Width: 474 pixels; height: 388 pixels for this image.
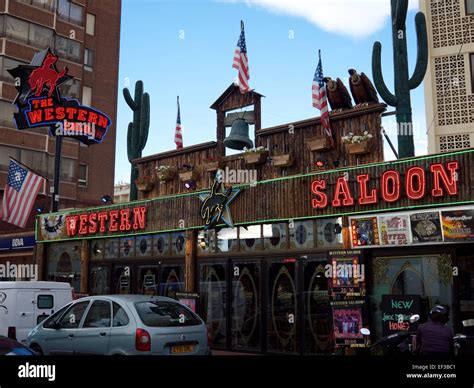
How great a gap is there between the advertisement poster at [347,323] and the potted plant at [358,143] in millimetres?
3939

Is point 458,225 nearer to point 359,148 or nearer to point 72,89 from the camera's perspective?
point 359,148

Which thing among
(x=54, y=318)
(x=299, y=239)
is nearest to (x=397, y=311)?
(x=299, y=239)

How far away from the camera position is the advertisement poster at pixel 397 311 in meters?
A: 11.1

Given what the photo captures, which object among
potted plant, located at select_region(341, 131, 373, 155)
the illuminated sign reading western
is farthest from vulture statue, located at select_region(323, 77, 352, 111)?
the illuminated sign reading western

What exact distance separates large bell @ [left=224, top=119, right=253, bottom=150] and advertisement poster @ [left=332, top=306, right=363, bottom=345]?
6068 mm

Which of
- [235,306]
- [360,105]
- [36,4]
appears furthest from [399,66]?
[36,4]

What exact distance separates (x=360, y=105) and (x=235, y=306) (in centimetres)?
614

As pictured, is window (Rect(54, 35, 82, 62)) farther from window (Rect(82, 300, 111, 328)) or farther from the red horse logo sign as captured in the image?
window (Rect(82, 300, 111, 328))

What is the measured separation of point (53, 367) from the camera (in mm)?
5020

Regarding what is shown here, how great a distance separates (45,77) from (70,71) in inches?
930

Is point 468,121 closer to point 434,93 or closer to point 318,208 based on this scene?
point 434,93

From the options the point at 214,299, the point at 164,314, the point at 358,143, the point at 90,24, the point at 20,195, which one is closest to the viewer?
the point at 164,314

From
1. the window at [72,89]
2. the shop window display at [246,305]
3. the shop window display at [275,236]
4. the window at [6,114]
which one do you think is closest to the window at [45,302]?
the shop window display at [246,305]

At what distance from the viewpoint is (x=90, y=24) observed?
49.0 m
